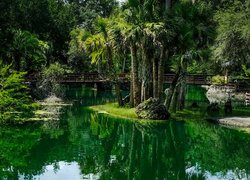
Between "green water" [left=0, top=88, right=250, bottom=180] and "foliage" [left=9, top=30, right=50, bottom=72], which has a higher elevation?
"foliage" [left=9, top=30, right=50, bottom=72]

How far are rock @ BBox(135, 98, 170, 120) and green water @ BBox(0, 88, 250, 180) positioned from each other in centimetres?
119

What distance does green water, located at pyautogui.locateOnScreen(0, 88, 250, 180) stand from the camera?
741 inches

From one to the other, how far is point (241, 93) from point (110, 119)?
2556cm

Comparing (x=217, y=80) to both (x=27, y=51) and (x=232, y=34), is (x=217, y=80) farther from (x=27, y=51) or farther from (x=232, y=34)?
(x=27, y=51)

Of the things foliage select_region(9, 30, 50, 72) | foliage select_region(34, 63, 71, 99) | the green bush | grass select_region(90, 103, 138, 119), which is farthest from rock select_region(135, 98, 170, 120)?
the green bush

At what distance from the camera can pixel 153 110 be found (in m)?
32.6

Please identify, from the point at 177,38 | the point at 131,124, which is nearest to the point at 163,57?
the point at 177,38

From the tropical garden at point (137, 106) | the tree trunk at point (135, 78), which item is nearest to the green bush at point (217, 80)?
the tropical garden at point (137, 106)

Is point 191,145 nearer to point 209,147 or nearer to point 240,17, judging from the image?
point 209,147

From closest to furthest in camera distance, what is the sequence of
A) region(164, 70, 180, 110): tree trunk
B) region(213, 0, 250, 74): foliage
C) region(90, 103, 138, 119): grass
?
1. region(90, 103, 138, 119): grass
2. region(164, 70, 180, 110): tree trunk
3. region(213, 0, 250, 74): foliage

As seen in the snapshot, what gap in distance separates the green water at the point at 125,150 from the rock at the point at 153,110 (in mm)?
1187

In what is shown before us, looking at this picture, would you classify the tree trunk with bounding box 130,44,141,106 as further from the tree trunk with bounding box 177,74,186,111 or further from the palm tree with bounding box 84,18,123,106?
the tree trunk with bounding box 177,74,186,111

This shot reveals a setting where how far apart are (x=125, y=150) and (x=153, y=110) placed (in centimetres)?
948

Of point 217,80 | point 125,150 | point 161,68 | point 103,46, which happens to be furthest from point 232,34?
point 125,150
